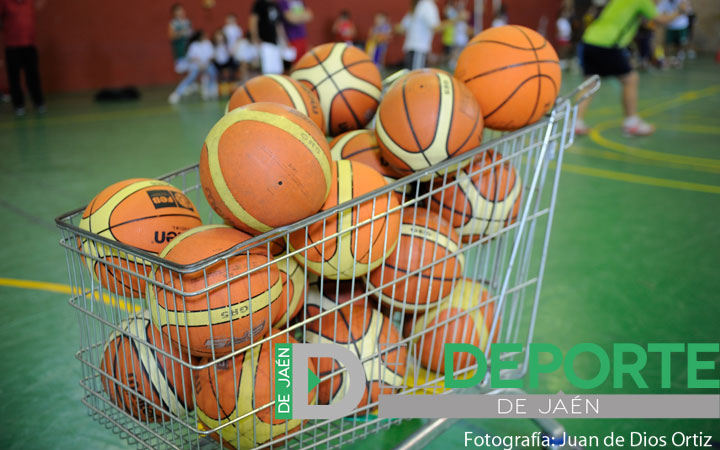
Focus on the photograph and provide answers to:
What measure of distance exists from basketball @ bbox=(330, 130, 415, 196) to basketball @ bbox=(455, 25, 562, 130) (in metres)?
0.36

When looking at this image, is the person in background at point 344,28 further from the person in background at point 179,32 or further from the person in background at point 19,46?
the person in background at point 19,46

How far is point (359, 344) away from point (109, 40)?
1337cm

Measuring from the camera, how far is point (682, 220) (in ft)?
12.5

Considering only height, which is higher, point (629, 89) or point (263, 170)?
point (263, 170)

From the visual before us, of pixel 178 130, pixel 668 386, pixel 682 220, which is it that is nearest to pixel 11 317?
pixel 668 386

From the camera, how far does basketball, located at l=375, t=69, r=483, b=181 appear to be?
1.75 meters

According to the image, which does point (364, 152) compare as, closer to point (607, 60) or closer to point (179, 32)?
point (607, 60)

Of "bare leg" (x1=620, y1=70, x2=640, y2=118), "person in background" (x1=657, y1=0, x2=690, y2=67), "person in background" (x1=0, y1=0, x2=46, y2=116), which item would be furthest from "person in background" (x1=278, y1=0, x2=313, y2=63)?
"person in background" (x1=657, y1=0, x2=690, y2=67)

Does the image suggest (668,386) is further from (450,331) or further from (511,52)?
(511,52)

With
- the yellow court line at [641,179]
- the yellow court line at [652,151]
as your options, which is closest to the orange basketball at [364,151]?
the yellow court line at [641,179]

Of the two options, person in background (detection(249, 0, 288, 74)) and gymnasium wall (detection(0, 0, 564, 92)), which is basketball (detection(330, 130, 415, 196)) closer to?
person in background (detection(249, 0, 288, 74))

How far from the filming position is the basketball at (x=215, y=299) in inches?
51.2

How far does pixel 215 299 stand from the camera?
133 centimetres

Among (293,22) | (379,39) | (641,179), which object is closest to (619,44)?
(641,179)
